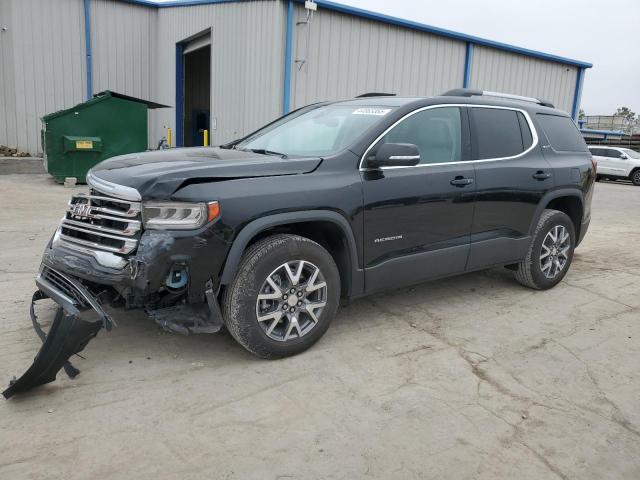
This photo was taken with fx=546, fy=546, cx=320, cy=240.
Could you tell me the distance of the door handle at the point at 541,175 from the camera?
505 centimetres

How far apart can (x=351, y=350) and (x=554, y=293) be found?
8.71 ft

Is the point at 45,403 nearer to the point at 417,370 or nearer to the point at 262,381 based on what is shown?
the point at 262,381

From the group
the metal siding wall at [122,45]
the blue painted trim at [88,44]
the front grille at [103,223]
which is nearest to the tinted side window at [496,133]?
the front grille at [103,223]

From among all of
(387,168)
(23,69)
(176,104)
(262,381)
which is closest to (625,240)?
(387,168)

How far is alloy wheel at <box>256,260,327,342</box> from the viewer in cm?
351

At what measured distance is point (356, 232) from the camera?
3.84m

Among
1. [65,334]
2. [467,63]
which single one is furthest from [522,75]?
[65,334]

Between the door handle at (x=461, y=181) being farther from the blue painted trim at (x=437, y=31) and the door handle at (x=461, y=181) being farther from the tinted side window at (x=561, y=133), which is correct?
the blue painted trim at (x=437, y=31)

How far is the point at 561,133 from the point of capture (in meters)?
5.55

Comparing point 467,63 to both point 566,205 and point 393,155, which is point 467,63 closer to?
point 566,205

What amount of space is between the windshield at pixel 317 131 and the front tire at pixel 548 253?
2.14 metres

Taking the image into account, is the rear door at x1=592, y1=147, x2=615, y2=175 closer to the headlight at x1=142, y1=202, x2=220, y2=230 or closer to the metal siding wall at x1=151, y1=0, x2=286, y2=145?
the metal siding wall at x1=151, y1=0, x2=286, y2=145

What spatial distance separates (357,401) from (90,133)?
410 inches

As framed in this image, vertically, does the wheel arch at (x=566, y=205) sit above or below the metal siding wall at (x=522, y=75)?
below
